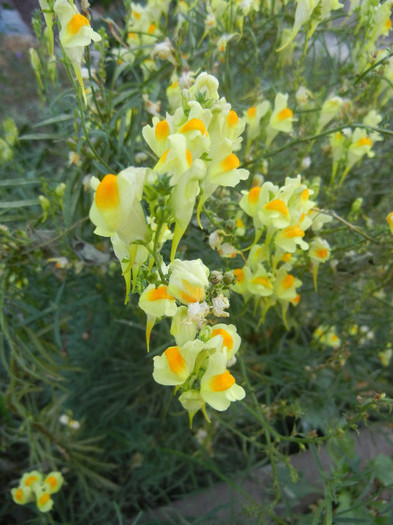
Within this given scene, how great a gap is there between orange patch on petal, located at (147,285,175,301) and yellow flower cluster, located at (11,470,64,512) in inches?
24.5

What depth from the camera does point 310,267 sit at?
0.78m

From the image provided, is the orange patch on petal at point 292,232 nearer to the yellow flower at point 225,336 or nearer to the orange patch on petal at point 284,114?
the yellow flower at point 225,336

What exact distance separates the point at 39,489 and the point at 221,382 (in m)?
0.60

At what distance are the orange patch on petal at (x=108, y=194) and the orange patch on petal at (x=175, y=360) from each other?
0.16 m

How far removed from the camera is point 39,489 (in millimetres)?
873

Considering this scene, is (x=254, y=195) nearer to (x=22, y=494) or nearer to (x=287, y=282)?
(x=287, y=282)

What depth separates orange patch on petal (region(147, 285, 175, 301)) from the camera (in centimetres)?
46

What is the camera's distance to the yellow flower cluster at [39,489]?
34.3 inches

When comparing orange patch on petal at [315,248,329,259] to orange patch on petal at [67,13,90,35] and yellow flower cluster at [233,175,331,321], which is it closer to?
yellow flower cluster at [233,175,331,321]

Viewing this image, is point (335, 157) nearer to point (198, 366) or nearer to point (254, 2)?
point (254, 2)

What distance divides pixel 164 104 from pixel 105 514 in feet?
3.18

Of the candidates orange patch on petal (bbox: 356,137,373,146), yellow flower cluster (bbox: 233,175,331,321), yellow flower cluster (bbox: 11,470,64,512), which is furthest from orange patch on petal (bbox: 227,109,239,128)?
yellow flower cluster (bbox: 11,470,64,512)

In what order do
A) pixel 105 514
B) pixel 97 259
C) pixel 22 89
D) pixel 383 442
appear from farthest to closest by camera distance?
pixel 22 89, pixel 383 442, pixel 105 514, pixel 97 259

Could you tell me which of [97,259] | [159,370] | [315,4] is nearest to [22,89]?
[97,259]
